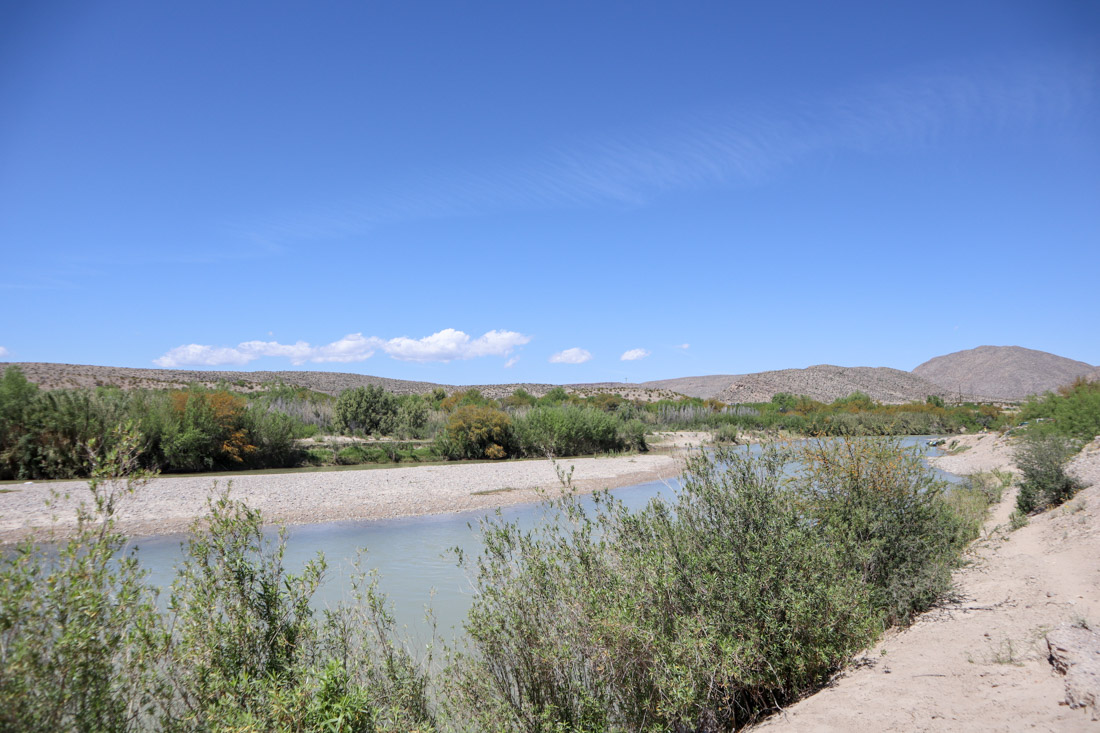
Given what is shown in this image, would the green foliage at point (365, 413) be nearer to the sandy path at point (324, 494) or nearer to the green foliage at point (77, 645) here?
the sandy path at point (324, 494)

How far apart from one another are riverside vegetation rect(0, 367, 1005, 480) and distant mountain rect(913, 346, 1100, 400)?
93238 millimetres

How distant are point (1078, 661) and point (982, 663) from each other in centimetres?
117

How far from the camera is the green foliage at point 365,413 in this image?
4319 centimetres

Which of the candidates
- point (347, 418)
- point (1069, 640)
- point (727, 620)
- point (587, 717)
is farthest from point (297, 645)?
point (347, 418)

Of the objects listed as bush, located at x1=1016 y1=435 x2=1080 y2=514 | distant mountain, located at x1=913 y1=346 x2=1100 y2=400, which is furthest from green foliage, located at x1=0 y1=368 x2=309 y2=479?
distant mountain, located at x1=913 y1=346 x2=1100 y2=400

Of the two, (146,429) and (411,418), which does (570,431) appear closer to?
(411,418)

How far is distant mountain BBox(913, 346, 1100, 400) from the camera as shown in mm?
128875

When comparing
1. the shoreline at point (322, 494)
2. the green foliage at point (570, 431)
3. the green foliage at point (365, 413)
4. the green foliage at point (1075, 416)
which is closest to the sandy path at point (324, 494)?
the shoreline at point (322, 494)

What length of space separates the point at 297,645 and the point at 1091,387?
37144 millimetres

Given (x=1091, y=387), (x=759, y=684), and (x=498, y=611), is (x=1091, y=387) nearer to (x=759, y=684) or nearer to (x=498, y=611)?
(x=759, y=684)

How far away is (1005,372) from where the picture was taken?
454 feet

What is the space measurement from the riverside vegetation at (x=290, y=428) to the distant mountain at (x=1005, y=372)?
3671 inches

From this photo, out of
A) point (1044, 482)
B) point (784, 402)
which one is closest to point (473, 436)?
point (1044, 482)

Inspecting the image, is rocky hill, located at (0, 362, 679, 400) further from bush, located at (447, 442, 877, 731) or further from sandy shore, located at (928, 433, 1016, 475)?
sandy shore, located at (928, 433, 1016, 475)
